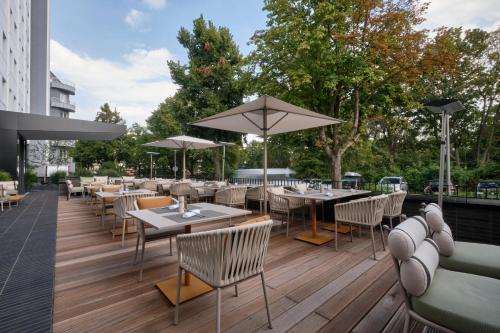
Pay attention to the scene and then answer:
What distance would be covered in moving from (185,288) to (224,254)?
1.16 m

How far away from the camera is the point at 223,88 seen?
13.5m

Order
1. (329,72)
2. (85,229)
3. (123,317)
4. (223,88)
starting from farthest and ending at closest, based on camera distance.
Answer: (223,88), (329,72), (85,229), (123,317)

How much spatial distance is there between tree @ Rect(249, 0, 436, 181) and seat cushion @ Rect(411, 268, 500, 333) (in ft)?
19.1

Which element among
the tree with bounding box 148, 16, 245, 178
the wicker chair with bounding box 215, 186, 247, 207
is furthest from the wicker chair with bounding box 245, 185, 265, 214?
the tree with bounding box 148, 16, 245, 178

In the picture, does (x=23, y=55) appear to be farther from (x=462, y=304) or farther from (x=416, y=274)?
(x=462, y=304)

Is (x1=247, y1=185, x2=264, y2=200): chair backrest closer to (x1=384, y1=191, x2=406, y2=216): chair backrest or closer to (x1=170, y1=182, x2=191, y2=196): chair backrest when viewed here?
(x1=170, y1=182, x2=191, y2=196): chair backrest

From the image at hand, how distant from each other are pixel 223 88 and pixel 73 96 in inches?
1458

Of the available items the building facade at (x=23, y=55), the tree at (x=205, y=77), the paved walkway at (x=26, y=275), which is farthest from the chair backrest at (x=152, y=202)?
the building facade at (x=23, y=55)

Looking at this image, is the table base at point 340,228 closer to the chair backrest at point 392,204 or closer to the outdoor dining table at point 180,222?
the chair backrest at point 392,204

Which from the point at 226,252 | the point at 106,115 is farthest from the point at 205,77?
the point at 106,115

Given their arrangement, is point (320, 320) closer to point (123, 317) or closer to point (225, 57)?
point (123, 317)

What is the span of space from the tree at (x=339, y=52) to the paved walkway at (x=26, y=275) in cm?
653

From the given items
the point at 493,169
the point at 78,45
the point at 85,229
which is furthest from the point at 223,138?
the point at 493,169

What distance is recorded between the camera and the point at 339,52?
7273 mm
